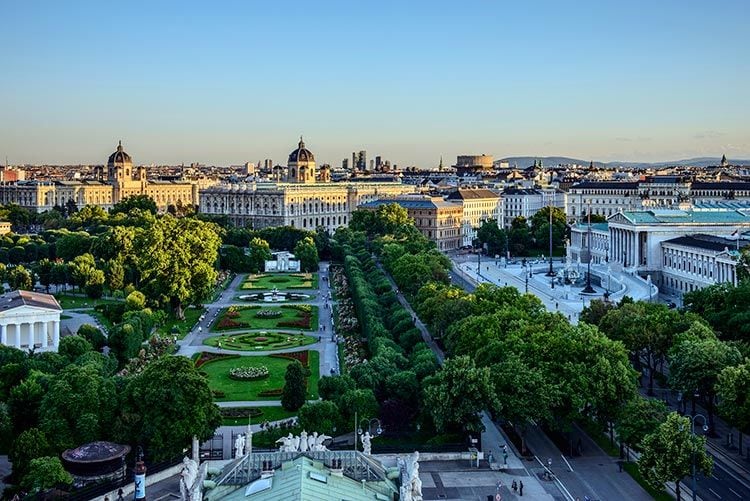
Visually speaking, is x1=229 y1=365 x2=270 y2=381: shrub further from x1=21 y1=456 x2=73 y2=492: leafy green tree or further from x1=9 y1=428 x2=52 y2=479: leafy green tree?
x1=21 y1=456 x2=73 y2=492: leafy green tree

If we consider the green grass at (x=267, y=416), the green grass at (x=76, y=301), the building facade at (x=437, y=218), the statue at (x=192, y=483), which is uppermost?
the building facade at (x=437, y=218)

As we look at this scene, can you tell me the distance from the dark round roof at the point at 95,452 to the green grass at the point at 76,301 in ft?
180

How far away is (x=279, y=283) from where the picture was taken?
11894 cm

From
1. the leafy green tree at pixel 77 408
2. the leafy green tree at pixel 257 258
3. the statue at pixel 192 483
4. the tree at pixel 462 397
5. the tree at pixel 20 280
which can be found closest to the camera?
the statue at pixel 192 483

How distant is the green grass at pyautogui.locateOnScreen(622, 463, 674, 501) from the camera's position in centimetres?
3975

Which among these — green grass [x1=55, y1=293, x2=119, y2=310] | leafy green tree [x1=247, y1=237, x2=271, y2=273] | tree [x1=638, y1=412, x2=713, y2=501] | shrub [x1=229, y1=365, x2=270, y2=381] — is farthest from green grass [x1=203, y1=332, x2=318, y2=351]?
leafy green tree [x1=247, y1=237, x2=271, y2=273]

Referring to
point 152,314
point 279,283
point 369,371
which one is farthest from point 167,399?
point 279,283

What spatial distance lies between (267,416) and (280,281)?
6824 centimetres

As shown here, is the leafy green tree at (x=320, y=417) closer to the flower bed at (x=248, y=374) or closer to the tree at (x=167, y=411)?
the tree at (x=167, y=411)

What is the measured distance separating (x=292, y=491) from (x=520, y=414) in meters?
24.4

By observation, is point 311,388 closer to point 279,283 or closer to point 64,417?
point 64,417

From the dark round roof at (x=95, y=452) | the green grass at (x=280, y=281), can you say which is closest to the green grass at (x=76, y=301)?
the green grass at (x=280, y=281)

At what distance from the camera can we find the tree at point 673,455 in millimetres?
36969

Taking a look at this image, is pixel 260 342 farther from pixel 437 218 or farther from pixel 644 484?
pixel 437 218
